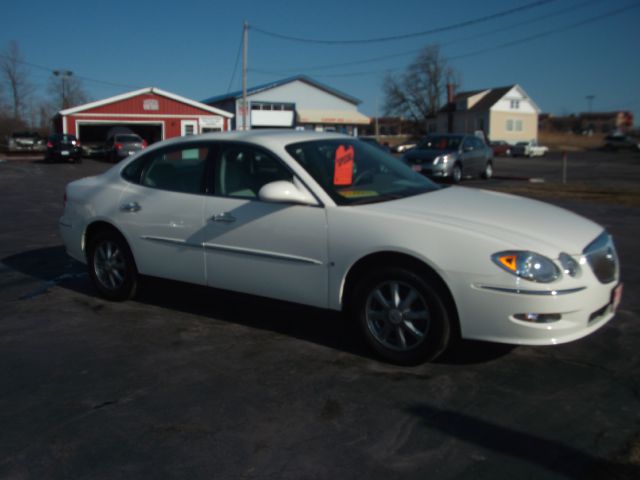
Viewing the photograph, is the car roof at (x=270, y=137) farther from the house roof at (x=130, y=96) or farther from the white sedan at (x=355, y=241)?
the house roof at (x=130, y=96)

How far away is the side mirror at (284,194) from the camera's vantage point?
4.27m

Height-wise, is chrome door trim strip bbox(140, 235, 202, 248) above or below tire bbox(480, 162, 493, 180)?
below

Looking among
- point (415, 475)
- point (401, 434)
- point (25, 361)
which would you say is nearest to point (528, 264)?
point (401, 434)

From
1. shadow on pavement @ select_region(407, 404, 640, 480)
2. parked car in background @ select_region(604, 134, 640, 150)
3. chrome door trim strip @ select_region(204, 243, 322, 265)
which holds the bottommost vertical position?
shadow on pavement @ select_region(407, 404, 640, 480)

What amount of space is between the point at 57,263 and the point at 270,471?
551 centimetres

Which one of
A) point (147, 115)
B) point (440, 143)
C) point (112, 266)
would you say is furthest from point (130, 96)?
point (112, 266)

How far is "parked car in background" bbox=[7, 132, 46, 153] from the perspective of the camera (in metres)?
47.0

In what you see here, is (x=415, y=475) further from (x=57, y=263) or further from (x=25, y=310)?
(x=57, y=263)

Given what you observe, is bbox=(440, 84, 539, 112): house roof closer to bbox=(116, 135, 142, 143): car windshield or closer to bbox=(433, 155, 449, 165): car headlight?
bbox=(116, 135, 142, 143): car windshield

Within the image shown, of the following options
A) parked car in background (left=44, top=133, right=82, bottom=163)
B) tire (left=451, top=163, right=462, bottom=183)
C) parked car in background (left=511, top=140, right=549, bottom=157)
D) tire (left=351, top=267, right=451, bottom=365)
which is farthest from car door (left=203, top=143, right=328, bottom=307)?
parked car in background (left=511, top=140, right=549, bottom=157)

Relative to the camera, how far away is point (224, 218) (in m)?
4.77

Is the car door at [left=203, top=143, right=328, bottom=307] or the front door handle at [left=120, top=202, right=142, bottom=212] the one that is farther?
the front door handle at [left=120, top=202, right=142, bottom=212]

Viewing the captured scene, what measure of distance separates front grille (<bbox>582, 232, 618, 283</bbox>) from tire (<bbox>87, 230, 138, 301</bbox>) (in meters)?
3.65

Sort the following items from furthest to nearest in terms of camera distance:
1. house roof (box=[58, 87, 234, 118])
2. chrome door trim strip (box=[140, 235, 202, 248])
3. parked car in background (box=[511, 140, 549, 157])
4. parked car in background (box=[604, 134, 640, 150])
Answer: parked car in background (box=[604, 134, 640, 150])
parked car in background (box=[511, 140, 549, 157])
house roof (box=[58, 87, 234, 118])
chrome door trim strip (box=[140, 235, 202, 248])
